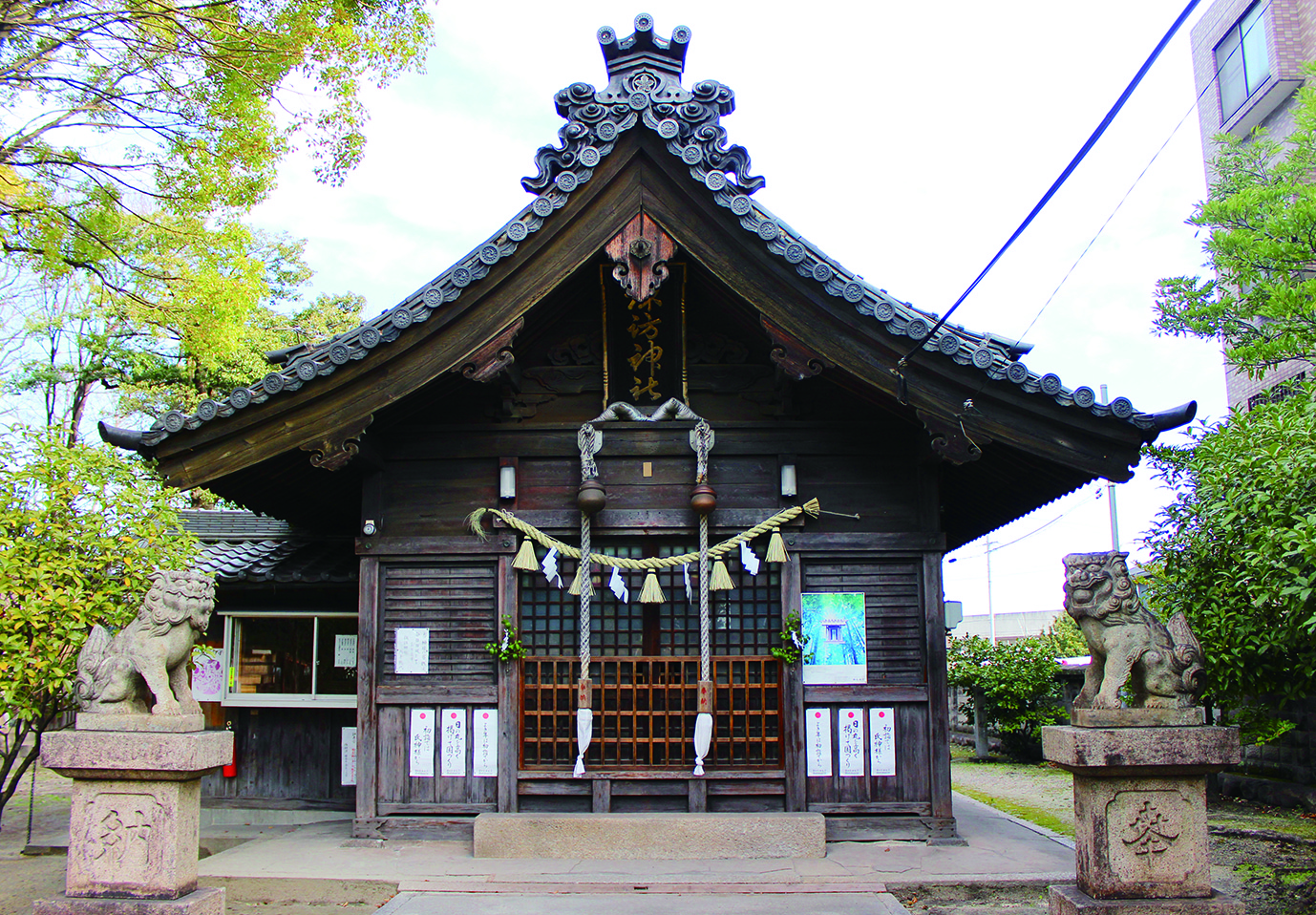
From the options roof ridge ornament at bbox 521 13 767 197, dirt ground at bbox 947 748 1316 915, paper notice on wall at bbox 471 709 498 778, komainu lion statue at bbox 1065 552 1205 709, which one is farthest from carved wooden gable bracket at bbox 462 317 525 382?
dirt ground at bbox 947 748 1316 915

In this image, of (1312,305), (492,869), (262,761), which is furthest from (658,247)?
(1312,305)

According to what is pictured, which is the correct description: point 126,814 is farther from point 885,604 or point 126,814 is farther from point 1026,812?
point 1026,812

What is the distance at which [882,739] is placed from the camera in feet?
29.2

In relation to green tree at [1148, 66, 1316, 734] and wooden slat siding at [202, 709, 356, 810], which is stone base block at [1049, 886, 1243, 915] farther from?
wooden slat siding at [202, 709, 356, 810]

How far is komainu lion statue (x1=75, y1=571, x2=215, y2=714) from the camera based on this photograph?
608 cm

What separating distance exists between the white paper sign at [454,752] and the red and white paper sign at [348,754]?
2325 millimetres

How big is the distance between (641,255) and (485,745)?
5.07 metres

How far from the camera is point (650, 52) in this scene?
9.60 metres

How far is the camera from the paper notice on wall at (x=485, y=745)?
9.01m

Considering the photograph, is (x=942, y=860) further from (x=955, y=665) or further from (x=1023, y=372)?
(x=955, y=665)

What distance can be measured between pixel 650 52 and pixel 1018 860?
874cm

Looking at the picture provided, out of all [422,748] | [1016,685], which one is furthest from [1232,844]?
[422,748]

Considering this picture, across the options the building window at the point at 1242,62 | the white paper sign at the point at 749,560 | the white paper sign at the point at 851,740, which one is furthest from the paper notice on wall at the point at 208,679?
the building window at the point at 1242,62

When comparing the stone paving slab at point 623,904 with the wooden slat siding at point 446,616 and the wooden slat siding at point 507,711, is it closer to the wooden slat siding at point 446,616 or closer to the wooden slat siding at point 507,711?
the wooden slat siding at point 507,711
